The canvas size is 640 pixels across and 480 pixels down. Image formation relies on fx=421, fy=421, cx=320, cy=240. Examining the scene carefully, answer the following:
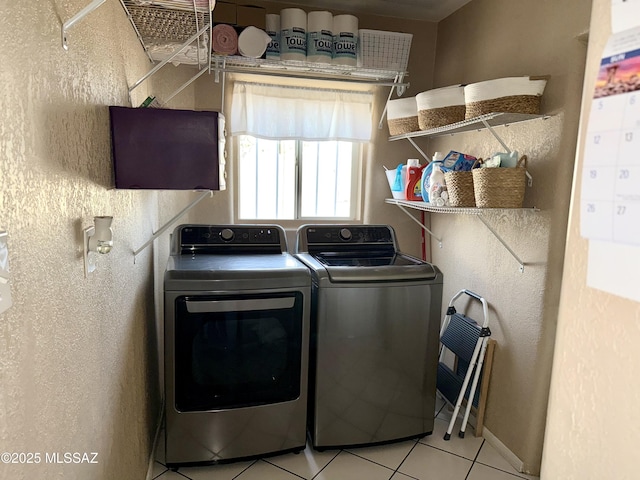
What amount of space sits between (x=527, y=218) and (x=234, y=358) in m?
1.56

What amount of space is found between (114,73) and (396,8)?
6.55 ft

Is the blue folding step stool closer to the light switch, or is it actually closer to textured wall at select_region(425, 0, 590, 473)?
textured wall at select_region(425, 0, 590, 473)

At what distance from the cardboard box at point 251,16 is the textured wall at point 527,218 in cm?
124

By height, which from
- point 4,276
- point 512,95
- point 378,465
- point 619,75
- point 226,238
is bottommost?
point 378,465

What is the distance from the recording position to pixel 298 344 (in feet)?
6.59

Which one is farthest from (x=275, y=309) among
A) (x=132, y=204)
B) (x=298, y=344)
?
(x=132, y=204)

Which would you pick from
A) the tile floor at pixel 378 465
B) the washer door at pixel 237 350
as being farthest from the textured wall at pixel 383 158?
the tile floor at pixel 378 465

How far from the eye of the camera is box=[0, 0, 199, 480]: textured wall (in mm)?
678

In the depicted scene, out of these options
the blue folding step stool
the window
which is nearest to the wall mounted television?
the window

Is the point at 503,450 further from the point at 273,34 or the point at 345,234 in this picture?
the point at 273,34

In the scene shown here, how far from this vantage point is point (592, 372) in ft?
1.71

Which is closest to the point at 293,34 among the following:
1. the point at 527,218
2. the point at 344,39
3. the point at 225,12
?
the point at 344,39

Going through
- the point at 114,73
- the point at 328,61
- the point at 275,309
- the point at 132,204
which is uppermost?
the point at 328,61

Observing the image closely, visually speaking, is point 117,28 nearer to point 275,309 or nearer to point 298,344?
point 275,309
